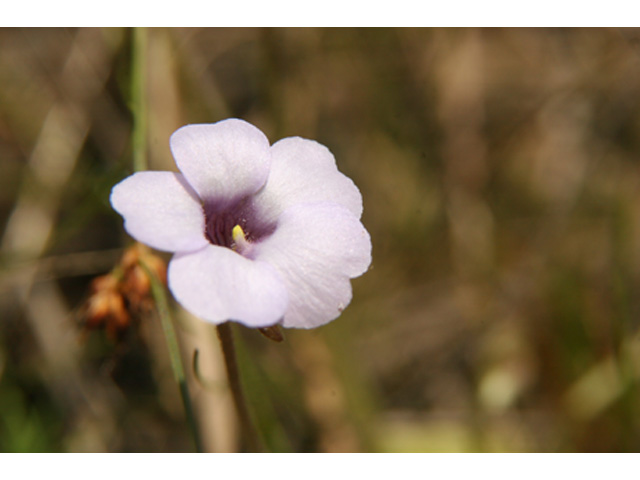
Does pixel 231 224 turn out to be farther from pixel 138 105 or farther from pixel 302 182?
pixel 138 105

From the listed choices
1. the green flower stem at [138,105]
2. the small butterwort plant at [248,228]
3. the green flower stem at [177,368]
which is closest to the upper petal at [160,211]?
the small butterwort plant at [248,228]

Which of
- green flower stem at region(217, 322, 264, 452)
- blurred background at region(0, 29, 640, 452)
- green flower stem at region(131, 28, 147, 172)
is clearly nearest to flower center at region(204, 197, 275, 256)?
green flower stem at region(217, 322, 264, 452)

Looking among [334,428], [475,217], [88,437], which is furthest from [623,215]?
[88,437]

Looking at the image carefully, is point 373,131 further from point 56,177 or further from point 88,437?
point 88,437

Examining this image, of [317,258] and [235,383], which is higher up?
[317,258]

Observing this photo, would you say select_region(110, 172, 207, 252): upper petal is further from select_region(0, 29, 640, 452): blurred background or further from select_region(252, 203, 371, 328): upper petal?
select_region(0, 29, 640, 452): blurred background

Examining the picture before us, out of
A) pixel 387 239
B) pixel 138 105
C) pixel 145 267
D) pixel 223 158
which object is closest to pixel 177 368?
pixel 145 267

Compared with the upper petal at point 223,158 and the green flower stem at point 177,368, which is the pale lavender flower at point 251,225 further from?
the green flower stem at point 177,368
